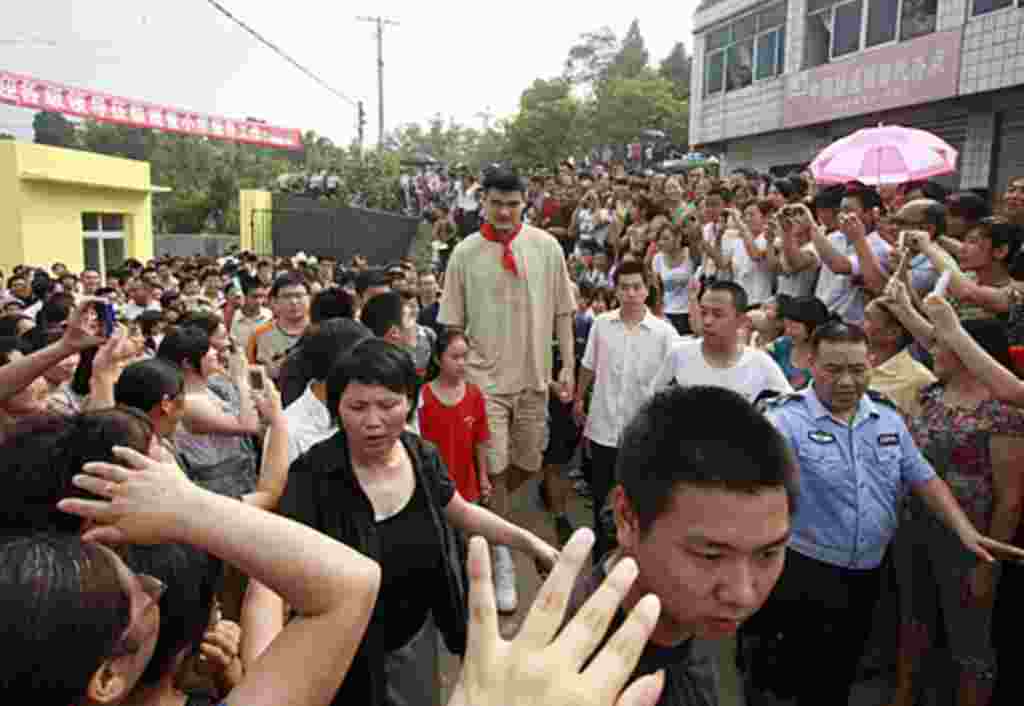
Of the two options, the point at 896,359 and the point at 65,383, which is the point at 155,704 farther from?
the point at 896,359

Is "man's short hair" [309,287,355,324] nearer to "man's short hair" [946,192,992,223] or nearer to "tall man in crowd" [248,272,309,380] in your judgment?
"tall man in crowd" [248,272,309,380]

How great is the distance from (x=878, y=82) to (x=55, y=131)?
6358cm

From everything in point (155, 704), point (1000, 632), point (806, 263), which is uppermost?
point (806, 263)

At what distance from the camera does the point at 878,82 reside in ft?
50.8

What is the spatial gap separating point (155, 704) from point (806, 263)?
5470 millimetres

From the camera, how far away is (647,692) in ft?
3.02

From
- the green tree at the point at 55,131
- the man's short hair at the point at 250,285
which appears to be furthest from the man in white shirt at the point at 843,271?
the green tree at the point at 55,131

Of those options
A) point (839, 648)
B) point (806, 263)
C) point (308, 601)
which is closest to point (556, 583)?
point (308, 601)

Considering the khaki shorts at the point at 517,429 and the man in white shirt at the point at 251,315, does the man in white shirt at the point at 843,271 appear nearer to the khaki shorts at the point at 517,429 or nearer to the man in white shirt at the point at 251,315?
the khaki shorts at the point at 517,429

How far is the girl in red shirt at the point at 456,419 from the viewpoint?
4094 mm

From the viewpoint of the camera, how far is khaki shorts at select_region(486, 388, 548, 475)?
4.44m

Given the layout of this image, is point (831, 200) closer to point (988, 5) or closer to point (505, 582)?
point (505, 582)

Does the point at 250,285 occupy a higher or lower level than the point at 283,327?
higher

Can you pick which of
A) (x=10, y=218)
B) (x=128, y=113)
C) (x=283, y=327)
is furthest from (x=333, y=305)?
(x=128, y=113)
